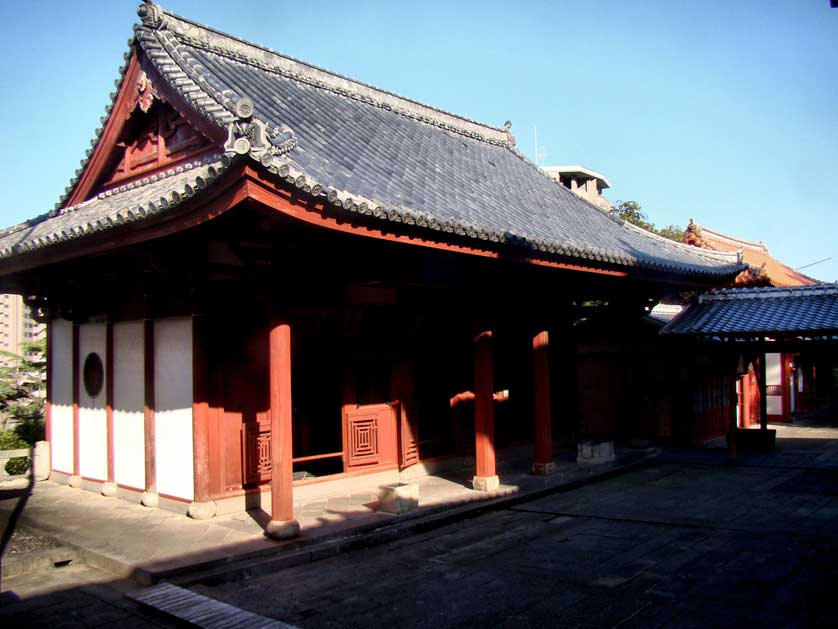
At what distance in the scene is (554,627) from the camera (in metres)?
5.70

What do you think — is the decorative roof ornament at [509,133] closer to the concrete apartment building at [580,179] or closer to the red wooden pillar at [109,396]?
the red wooden pillar at [109,396]

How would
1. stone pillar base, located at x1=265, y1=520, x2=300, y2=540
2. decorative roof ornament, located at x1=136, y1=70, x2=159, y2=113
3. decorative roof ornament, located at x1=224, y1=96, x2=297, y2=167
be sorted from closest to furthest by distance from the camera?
decorative roof ornament, located at x1=224, y1=96, x2=297, y2=167, stone pillar base, located at x1=265, y1=520, x2=300, y2=540, decorative roof ornament, located at x1=136, y1=70, x2=159, y2=113

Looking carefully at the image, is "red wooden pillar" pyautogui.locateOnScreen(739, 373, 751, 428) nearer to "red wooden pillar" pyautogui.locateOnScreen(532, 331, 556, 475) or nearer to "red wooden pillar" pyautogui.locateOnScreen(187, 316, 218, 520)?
"red wooden pillar" pyautogui.locateOnScreen(532, 331, 556, 475)

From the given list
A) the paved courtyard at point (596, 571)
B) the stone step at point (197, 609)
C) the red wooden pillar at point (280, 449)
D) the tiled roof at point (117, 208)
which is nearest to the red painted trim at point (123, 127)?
the tiled roof at point (117, 208)

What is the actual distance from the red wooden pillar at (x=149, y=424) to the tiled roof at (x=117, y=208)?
5.80 feet

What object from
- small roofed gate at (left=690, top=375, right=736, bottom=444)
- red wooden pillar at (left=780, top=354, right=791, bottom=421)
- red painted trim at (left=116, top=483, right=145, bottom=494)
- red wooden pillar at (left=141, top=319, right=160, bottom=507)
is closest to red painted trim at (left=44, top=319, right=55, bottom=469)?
red painted trim at (left=116, top=483, right=145, bottom=494)

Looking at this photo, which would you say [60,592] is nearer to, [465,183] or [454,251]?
[454,251]

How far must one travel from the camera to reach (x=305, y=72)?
13.4 meters

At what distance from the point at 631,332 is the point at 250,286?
30.4 ft

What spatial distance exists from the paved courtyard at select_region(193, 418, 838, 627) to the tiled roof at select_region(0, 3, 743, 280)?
12.8 feet

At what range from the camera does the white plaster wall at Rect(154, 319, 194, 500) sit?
9336 mm

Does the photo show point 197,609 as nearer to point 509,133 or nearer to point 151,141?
point 151,141

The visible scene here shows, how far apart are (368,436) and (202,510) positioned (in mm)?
3214

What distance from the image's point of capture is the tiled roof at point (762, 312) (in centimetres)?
1305
